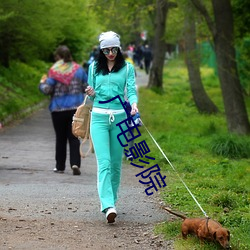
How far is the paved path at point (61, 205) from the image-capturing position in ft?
22.2

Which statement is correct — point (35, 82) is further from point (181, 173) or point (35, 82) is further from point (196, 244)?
point (196, 244)

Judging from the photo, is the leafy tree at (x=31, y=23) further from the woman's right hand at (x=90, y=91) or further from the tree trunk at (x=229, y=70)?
the woman's right hand at (x=90, y=91)

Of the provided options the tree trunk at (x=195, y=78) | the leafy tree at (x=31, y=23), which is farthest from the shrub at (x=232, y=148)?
the tree trunk at (x=195, y=78)

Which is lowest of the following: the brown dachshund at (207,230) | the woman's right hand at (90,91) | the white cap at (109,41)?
the brown dachshund at (207,230)

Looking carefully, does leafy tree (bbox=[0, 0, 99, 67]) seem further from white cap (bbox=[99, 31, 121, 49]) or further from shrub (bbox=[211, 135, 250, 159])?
white cap (bbox=[99, 31, 121, 49])

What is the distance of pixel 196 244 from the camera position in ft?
20.7

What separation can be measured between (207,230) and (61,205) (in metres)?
2.57

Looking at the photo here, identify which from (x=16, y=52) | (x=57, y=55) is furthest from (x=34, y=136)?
(x=16, y=52)

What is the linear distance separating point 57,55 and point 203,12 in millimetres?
6030

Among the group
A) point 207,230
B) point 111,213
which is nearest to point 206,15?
point 111,213

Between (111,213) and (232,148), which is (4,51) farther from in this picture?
(111,213)

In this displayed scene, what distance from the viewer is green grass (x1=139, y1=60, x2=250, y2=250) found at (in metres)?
7.20

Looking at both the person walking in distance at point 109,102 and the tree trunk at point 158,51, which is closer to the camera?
the person walking in distance at point 109,102

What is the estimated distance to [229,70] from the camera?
640 inches
